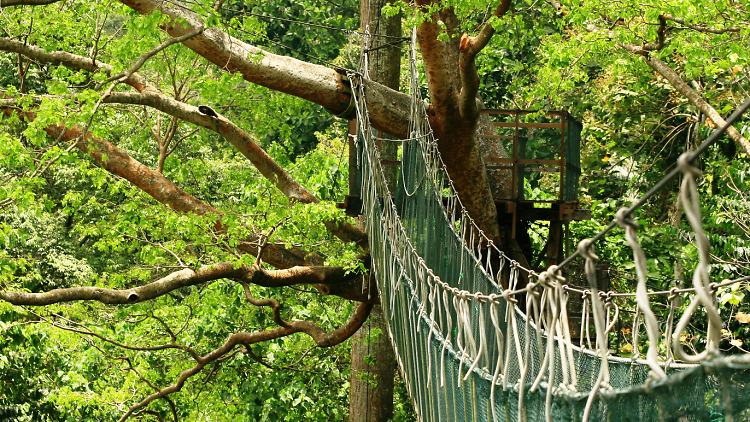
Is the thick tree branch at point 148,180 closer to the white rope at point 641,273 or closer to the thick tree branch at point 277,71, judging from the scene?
the thick tree branch at point 277,71

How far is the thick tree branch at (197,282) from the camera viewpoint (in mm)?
3881

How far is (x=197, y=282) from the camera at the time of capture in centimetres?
436

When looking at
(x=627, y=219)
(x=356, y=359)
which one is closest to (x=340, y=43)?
(x=356, y=359)

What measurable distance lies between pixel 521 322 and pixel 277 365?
3.73 metres

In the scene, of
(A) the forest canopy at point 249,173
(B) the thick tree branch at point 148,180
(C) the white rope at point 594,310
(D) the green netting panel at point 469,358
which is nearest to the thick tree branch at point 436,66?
(A) the forest canopy at point 249,173

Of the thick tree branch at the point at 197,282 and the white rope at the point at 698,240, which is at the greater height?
the thick tree branch at the point at 197,282

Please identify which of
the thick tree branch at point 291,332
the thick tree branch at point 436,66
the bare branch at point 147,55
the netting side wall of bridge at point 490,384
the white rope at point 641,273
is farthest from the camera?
the thick tree branch at point 291,332

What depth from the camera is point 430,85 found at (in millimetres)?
4797

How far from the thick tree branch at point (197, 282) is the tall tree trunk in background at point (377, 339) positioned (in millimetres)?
1007

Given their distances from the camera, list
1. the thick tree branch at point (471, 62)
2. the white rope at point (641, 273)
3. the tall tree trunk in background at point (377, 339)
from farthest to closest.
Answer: the tall tree trunk in background at point (377, 339) → the thick tree branch at point (471, 62) → the white rope at point (641, 273)

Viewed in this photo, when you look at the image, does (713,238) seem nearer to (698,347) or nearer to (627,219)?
(698,347)

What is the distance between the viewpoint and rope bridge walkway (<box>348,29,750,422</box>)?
937mm

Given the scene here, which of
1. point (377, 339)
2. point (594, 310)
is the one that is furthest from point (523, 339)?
point (377, 339)

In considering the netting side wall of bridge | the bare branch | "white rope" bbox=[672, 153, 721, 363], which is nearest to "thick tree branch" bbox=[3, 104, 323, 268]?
the bare branch
